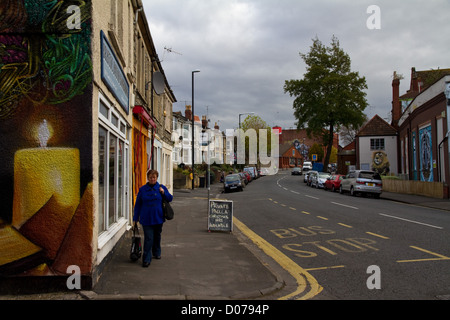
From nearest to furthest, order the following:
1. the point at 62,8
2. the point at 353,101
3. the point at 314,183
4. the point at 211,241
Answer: the point at 62,8
the point at 211,241
the point at 314,183
the point at 353,101

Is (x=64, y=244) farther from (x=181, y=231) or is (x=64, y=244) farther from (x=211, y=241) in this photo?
(x=181, y=231)

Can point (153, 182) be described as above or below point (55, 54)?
below

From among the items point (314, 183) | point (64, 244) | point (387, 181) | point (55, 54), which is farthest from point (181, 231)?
point (314, 183)

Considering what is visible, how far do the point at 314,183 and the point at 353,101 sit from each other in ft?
46.3

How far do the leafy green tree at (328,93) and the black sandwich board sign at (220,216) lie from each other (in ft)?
129

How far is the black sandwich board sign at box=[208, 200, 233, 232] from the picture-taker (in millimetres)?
11195

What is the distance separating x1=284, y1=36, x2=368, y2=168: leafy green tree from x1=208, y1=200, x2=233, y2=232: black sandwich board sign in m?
39.2

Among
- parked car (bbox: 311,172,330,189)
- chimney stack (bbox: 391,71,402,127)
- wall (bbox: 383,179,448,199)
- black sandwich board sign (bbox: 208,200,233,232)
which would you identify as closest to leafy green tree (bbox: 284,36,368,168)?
chimney stack (bbox: 391,71,402,127)

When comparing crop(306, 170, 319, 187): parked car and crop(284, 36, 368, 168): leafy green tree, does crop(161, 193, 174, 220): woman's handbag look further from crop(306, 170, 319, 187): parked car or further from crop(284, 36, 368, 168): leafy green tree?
crop(284, 36, 368, 168): leafy green tree

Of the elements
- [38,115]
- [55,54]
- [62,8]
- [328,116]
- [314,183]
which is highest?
[328,116]

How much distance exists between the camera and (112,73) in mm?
7059

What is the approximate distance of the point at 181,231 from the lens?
11.0 metres

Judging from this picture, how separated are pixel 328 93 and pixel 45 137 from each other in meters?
46.8

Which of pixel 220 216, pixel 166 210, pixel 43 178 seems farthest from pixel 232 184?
pixel 43 178
